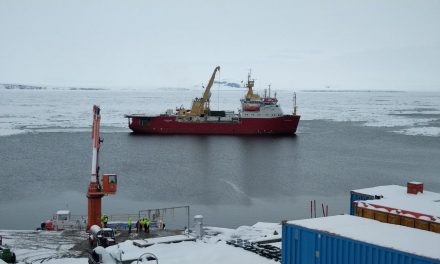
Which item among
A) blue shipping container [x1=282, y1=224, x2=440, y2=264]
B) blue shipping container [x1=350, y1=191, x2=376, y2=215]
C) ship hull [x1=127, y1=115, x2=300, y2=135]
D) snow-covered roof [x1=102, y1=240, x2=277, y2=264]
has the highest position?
ship hull [x1=127, y1=115, x2=300, y2=135]

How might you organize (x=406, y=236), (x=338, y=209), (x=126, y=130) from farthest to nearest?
(x=126, y=130)
(x=338, y=209)
(x=406, y=236)

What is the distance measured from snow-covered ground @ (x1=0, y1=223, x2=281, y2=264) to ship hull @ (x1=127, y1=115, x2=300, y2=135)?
152ft

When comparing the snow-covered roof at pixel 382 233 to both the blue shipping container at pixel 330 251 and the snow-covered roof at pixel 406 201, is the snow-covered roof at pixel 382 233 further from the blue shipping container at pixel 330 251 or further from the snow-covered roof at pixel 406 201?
the snow-covered roof at pixel 406 201

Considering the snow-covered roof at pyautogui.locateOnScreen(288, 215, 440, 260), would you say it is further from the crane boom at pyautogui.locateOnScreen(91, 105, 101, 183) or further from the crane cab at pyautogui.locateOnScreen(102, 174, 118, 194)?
the crane boom at pyautogui.locateOnScreen(91, 105, 101, 183)

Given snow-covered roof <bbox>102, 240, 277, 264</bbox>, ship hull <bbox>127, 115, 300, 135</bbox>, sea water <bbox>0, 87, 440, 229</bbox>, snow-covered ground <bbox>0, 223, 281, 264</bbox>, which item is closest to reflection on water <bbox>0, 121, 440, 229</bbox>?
sea water <bbox>0, 87, 440, 229</bbox>

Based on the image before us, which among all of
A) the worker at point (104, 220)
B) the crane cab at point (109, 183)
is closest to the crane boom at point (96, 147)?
the crane cab at point (109, 183)

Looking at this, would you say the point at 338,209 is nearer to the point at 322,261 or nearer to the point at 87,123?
the point at 322,261

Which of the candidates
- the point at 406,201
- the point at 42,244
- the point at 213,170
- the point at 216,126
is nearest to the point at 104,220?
the point at 42,244

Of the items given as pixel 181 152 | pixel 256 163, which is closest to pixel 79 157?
pixel 181 152

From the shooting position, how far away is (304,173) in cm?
3916

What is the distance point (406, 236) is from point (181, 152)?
132ft

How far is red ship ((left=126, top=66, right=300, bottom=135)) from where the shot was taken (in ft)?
213

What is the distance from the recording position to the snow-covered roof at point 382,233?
34.9ft

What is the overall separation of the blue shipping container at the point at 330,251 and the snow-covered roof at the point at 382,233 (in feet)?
0.37
